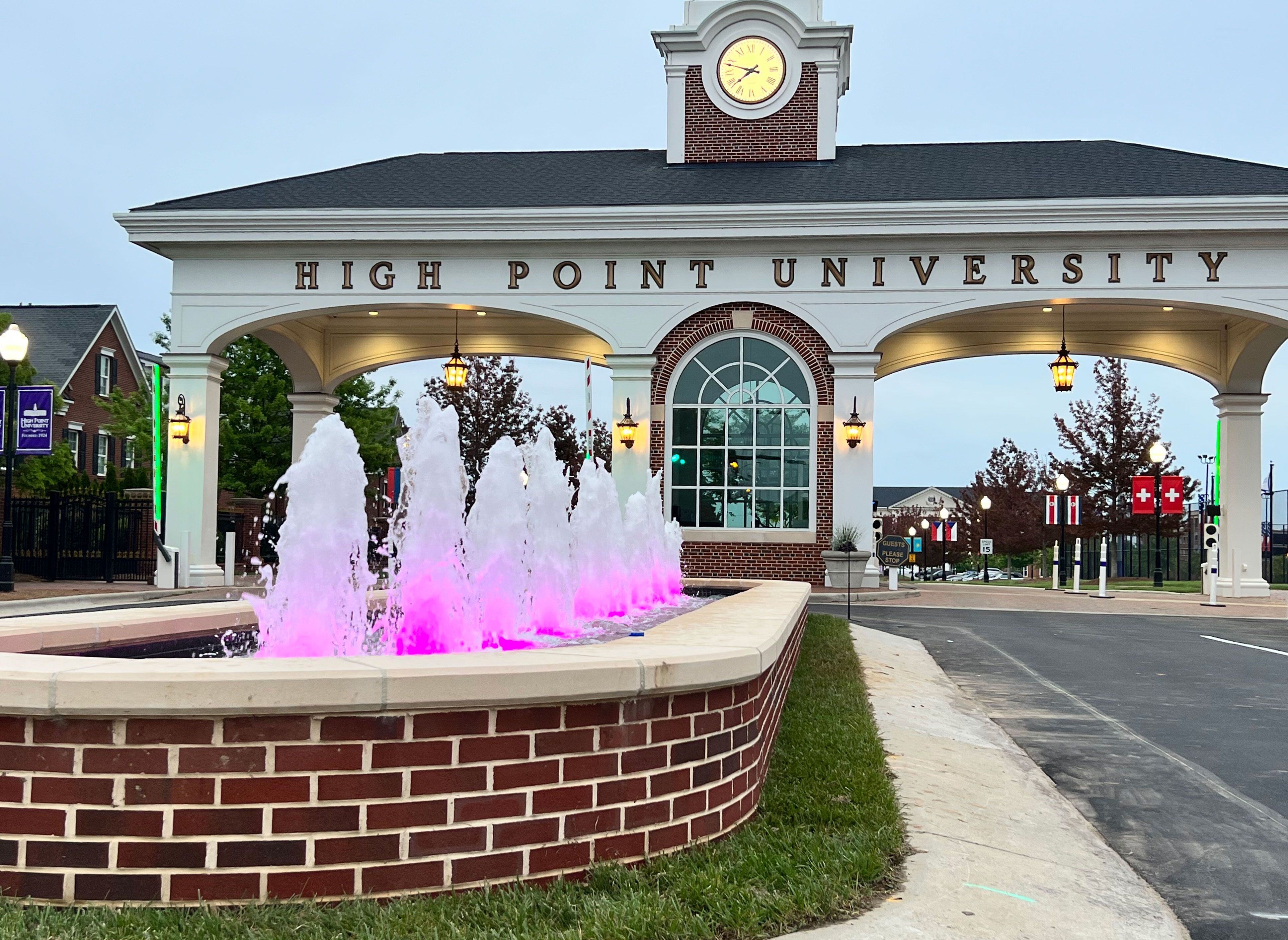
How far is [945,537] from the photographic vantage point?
61000 millimetres

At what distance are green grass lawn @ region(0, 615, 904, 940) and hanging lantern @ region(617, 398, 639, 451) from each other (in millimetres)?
16661

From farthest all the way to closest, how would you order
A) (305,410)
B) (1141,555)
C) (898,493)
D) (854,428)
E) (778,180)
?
(898,493), (1141,555), (305,410), (778,180), (854,428)

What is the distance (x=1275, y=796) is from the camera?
6.14 metres

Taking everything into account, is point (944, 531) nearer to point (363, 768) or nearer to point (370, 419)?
point (370, 419)

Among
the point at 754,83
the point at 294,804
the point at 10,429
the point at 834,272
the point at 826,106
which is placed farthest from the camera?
the point at 754,83

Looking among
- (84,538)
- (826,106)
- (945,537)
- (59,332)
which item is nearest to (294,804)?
(826,106)

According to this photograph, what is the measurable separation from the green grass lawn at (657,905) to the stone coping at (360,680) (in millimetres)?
594

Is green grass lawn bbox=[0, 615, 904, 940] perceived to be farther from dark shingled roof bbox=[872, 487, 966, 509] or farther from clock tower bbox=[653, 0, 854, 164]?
dark shingled roof bbox=[872, 487, 966, 509]

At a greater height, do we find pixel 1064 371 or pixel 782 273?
pixel 782 273

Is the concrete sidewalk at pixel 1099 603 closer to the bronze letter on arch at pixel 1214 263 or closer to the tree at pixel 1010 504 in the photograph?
the bronze letter on arch at pixel 1214 263

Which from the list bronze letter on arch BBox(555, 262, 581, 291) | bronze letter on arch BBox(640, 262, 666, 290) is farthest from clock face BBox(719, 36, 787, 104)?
bronze letter on arch BBox(555, 262, 581, 291)

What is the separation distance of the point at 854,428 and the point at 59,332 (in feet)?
129

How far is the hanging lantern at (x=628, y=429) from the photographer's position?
21.7 m

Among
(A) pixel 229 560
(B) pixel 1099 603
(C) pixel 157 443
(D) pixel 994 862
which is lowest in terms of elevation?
(B) pixel 1099 603
